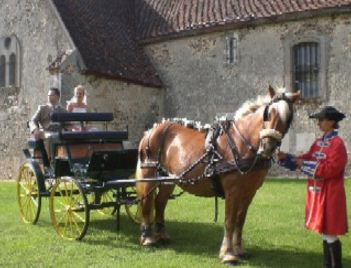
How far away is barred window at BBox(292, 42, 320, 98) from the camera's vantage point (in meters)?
17.0

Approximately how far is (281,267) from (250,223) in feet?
8.79

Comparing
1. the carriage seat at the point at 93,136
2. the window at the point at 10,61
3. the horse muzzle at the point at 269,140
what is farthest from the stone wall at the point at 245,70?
the horse muzzle at the point at 269,140

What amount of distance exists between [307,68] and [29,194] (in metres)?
11.2

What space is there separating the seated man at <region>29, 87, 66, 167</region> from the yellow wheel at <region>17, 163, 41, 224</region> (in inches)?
15.0

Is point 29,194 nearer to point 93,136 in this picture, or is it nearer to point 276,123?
point 93,136

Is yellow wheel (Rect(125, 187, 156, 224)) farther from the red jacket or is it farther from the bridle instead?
the red jacket

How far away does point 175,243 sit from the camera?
7.29 meters

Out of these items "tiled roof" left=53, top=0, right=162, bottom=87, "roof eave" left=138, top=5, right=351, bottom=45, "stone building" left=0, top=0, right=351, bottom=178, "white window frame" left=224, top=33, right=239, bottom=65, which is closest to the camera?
"roof eave" left=138, top=5, right=351, bottom=45

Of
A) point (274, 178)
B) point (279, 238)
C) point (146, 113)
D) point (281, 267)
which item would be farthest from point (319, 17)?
point (281, 267)

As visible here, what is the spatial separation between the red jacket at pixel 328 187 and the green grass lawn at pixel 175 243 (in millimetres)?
864

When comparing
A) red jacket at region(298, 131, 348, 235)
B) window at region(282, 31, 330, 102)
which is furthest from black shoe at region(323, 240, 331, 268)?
window at region(282, 31, 330, 102)

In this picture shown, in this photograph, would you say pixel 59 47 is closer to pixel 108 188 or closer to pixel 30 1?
pixel 30 1

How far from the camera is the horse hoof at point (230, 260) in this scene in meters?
5.95

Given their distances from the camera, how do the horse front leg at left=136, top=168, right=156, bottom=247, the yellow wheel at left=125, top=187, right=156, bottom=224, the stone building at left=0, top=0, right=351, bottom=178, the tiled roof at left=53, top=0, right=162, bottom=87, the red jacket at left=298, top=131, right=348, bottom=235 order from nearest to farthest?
the red jacket at left=298, top=131, right=348, bottom=235 < the horse front leg at left=136, top=168, right=156, bottom=247 < the yellow wheel at left=125, top=187, right=156, bottom=224 < the stone building at left=0, top=0, right=351, bottom=178 < the tiled roof at left=53, top=0, right=162, bottom=87
